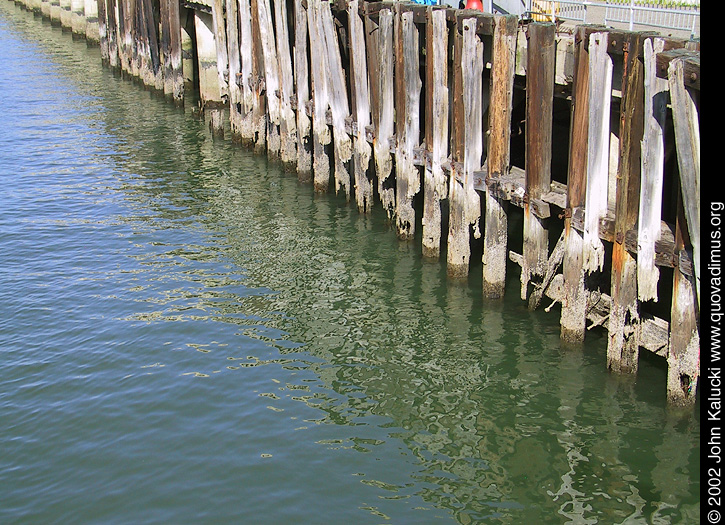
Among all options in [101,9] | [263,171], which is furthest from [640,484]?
[101,9]

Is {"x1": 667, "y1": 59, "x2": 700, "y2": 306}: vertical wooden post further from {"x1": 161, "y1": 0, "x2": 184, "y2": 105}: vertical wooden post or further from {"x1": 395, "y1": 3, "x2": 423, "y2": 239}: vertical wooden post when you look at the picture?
{"x1": 161, "y1": 0, "x2": 184, "y2": 105}: vertical wooden post

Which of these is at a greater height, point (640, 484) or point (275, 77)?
point (275, 77)

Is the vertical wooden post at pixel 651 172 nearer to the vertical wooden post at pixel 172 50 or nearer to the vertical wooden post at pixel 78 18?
the vertical wooden post at pixel 172 50

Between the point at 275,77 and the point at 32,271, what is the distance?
766 cm

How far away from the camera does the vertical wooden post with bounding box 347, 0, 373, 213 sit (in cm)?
1555

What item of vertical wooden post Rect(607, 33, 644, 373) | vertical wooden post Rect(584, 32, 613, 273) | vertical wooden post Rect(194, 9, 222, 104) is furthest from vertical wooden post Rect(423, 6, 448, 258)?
vertical wooden post Rect(194, 9, 222, 104)

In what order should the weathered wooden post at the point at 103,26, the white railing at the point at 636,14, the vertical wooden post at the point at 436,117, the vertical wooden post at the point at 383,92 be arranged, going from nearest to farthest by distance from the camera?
the vertical wooden post at the point at 436,117, the white railing at the point at 636,14, the vertical wooden post at the point at 383,92, the weathered wooden post at the point at 103,26

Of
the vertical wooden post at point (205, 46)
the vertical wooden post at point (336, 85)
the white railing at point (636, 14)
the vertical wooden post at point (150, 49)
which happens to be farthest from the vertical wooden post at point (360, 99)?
the vertical wooden post at point (150, 49)

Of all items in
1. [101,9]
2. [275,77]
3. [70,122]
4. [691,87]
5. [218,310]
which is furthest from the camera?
[101,9]

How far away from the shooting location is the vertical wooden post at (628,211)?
31.6 feet

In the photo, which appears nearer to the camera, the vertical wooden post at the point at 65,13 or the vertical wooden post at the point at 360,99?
the vertical wooden post at the point at 360,99

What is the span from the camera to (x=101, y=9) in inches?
1330

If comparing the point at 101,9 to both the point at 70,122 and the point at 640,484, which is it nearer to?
the point at 70,122

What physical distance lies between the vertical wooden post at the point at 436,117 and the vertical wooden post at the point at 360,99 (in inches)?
91.3
